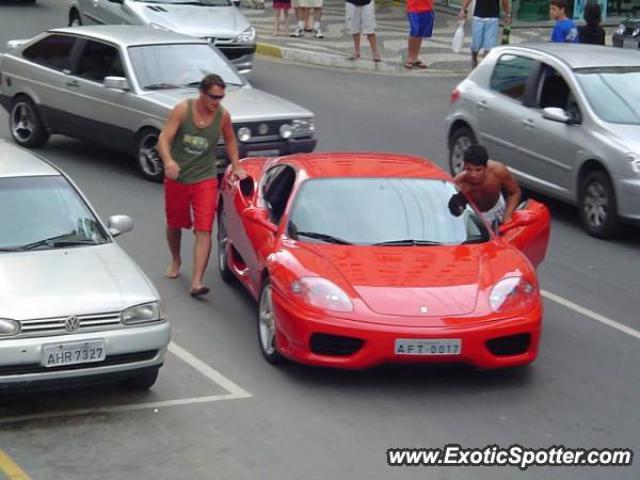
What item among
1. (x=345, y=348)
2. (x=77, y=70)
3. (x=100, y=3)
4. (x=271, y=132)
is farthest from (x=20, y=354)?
(x=100, y=3)

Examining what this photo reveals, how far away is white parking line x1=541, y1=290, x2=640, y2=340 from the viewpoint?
35.9 ft

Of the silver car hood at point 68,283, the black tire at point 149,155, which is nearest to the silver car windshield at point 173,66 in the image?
the black tire at point 149,155

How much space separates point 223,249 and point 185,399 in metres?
3.10

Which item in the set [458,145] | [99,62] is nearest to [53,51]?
[99,62]

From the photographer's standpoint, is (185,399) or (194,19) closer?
(185,399)

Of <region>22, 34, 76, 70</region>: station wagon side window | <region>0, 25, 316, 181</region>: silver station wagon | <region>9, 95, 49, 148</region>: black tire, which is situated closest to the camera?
<region>0, 25, 316, 181</region>: silver station wagon

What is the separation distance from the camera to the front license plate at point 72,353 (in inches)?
326

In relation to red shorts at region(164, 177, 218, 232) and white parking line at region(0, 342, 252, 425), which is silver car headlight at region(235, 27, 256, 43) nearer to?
red shorts at region(164, 177, 218, 232)

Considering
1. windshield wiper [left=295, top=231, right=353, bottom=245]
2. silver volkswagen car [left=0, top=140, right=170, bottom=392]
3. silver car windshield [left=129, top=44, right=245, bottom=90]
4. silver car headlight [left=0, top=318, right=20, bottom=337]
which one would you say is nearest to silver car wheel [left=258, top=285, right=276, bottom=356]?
windshield wiper [left=295, top=231, right=353, bottom=245]

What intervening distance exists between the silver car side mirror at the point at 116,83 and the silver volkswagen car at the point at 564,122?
12.7 feet

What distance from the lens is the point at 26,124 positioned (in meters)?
17.3

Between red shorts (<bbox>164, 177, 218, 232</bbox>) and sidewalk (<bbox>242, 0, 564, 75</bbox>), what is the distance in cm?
1282

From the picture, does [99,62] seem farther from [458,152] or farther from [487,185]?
[487,185]

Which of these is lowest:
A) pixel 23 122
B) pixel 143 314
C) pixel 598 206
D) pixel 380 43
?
pixel 380 43
